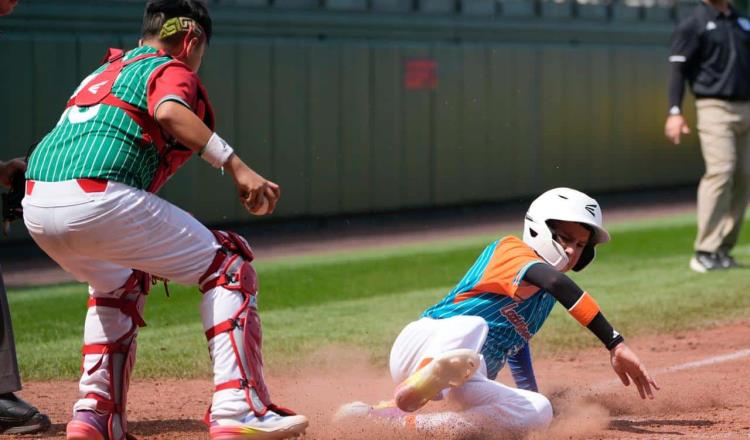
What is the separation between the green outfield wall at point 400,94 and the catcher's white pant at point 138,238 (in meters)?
8.96

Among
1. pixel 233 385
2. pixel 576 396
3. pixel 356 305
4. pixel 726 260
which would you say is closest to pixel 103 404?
pixel 233 385

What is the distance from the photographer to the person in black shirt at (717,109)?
36.3 feet

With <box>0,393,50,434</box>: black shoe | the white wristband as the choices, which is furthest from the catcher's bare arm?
<box>0,393,50,434</box>: black shoe

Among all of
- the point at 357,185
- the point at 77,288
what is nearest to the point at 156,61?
the point at 77,288

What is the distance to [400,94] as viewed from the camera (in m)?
17.5

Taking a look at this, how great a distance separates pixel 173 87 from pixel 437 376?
1504 millimetres

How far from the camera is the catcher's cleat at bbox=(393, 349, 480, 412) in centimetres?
489

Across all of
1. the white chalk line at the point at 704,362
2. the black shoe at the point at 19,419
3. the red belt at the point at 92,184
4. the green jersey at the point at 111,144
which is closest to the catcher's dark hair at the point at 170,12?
the green jersey at the point at 111,144

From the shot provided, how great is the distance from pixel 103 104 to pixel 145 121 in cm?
18

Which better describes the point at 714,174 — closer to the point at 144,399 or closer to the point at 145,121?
the point at 144,399

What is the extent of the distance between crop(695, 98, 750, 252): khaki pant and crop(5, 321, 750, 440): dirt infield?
9.70 feet

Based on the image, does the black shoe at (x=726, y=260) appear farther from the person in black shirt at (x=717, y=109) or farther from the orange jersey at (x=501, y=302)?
the orange jersey at (x=501, y=302)

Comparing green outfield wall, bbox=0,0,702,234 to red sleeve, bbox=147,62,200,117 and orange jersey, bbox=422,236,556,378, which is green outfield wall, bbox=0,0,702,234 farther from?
red sleeve, bbox=147,62,200,117

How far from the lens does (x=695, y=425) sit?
5.62 meters
